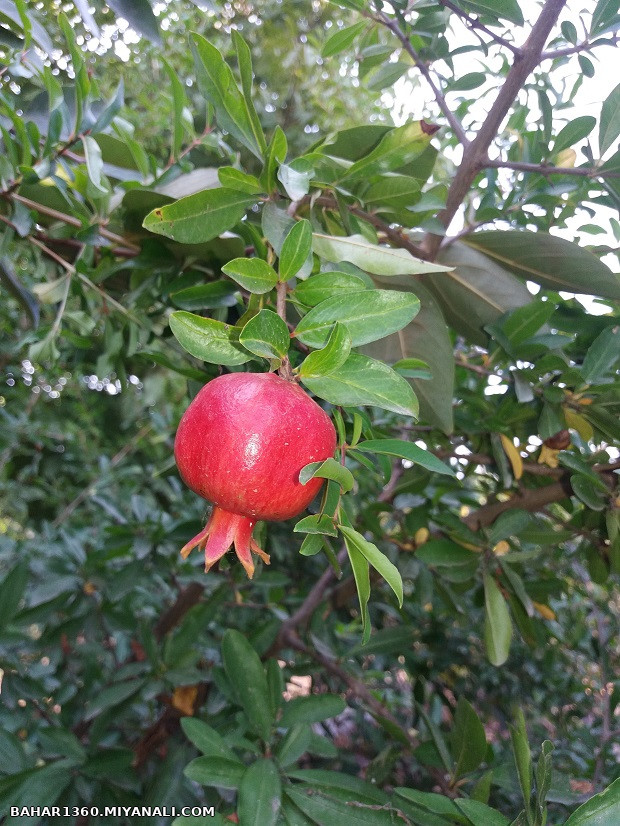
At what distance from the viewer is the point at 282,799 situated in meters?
0.67

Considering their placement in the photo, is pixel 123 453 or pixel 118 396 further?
pixel 118 396

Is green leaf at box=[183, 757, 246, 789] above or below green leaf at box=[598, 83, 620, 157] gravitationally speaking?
below

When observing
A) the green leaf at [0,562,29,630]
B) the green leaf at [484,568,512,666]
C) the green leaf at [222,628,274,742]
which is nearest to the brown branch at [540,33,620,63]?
the green leaf at [484,568,512,666]

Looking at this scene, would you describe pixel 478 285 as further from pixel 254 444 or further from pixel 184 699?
pixel 184 699

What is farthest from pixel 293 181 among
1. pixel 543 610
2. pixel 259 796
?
pixel 543 610

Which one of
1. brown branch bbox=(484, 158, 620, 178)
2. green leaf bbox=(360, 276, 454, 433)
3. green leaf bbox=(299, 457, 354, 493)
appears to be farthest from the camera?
green leaf bbox=(360, 276, 454, 433)

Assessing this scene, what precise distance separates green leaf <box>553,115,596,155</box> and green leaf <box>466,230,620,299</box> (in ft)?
0.33

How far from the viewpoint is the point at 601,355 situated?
2.33 feet

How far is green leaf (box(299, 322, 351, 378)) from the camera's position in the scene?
39 cm

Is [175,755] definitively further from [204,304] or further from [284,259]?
[284,259]

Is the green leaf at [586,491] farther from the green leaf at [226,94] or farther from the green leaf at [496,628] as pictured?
the green leaf at [226,94]

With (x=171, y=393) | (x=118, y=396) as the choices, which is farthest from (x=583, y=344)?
(x=118, y=396)

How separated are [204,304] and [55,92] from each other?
0.99 feet

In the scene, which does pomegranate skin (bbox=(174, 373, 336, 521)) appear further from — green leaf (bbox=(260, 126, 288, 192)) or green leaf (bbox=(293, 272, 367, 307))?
green leaf (bbox=(260, 126, 288, 192))
